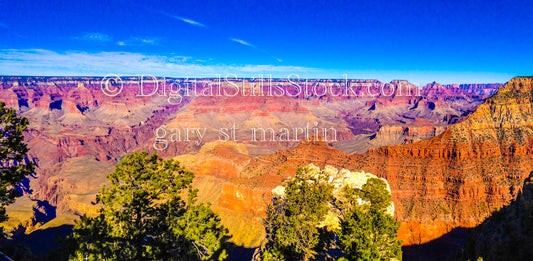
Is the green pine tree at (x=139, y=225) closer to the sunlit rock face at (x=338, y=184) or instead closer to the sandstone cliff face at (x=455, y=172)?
the sunlit rock face at (x=338, y=184)

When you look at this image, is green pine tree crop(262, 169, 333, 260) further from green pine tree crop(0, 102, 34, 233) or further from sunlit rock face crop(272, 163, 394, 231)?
green pine tree crop(0, 102, 34, 233)

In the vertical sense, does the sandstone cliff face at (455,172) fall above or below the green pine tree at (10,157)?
below

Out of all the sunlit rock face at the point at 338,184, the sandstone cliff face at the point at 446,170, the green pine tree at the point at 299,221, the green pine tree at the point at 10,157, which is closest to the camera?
the green pine tree at the point at 10,157

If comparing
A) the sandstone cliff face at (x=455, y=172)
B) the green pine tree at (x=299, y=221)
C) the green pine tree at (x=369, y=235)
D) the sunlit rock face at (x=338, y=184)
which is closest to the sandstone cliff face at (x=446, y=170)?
the sandstone cliff face at (x=455, y=172)

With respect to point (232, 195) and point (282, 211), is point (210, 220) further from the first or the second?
point (232, 195)

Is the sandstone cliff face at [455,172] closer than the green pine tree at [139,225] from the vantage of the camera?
No

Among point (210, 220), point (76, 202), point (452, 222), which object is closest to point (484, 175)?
point (452, 222)

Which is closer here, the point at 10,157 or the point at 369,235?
the point at 10,157

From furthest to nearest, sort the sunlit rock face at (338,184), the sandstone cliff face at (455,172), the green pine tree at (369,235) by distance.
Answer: the sandstone cliff face at (455,172) < the sunlit rock face at (338,184) < the green pine tree at (369,235)

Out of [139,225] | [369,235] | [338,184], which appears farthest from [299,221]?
[338,184]

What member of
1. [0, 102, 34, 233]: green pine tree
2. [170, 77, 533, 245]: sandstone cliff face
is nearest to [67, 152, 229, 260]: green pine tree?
[0, 102, 34, 233]: green pine tree

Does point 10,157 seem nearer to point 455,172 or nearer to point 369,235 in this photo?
point 369,235
